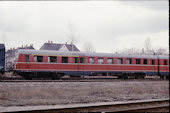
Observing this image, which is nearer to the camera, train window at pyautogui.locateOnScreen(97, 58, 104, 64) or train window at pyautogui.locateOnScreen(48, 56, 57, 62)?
train window at pyautogui.locateOnScreen(48, 56, 57, 62)

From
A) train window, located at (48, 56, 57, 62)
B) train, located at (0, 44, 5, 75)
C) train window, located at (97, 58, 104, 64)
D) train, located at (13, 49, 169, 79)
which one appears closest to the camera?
train, located at (0, 44, 5, 75)

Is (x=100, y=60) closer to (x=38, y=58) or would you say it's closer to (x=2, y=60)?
(x=38, y=58)

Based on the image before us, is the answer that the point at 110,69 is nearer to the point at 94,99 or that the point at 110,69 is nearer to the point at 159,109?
the point at 94,99

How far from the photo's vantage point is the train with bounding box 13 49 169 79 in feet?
70.3

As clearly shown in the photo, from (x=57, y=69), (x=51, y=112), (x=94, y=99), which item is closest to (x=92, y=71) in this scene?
(x=57, y=69)

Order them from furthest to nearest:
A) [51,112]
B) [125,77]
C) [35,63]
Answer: [125,77] < [35,63] < [51,112]

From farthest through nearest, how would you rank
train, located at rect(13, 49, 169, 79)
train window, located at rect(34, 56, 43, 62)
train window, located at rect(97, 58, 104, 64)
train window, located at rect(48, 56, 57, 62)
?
train window, located at rect(97, 58, 104, 64) → train window, located at rect(48, 56, 57, 62) → train window, located at rect(34, 56, 43, 62) → train, located at rect(13, 49, 169, 79)

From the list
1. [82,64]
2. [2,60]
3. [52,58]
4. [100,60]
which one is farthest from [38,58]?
[100,60]

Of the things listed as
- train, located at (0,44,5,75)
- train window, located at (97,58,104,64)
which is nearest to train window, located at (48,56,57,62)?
train, located at (0,44,5,75)

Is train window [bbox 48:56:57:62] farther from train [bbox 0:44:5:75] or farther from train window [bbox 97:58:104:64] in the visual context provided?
train window [bbox 97:58:104:64]

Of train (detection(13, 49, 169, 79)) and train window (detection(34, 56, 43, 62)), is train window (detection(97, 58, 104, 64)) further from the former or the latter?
train window (detection(34, 56, 43, 62))

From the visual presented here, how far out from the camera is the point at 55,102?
405 inches

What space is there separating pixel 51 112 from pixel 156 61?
21.8 meters

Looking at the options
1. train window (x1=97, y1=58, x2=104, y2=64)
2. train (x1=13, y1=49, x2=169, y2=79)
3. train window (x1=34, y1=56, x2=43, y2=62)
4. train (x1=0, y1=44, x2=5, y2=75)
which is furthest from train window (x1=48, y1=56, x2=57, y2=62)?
train window (x1=97, y1=58, x2=104, y2=64)
